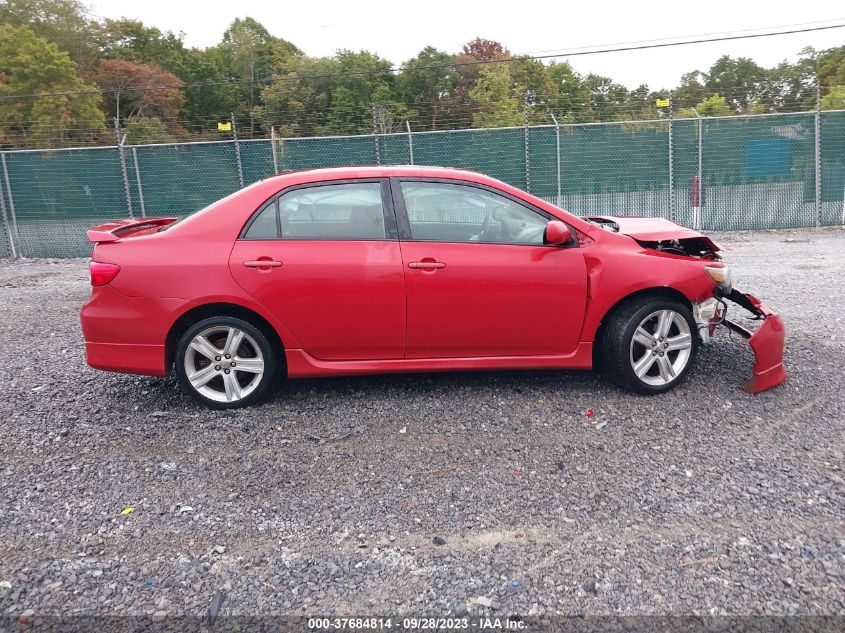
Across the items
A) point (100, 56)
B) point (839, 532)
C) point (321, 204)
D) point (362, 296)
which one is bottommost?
point (839, 532)

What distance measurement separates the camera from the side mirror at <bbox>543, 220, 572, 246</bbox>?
4551 millimetres

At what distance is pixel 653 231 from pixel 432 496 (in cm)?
275

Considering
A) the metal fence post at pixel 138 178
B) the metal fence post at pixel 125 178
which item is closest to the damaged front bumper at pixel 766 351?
the metal fence post at pixel 138 178

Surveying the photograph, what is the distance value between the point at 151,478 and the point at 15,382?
2459 millimetres

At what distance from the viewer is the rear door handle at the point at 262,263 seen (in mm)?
4500

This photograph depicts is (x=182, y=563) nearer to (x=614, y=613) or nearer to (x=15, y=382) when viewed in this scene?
(x=614, y=613)

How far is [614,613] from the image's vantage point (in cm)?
262

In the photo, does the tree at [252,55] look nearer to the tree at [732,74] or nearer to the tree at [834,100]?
the tree at [732,74]

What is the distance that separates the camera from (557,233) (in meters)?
4.55

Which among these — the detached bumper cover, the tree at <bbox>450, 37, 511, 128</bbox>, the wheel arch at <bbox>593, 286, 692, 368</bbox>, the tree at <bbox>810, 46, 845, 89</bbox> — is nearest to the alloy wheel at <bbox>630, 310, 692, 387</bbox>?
the wheel arch at <bbox>593, 286, 692, 368</bbox>

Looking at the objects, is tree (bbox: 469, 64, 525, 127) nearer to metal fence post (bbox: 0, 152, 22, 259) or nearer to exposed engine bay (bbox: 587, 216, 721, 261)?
metal fence post (bbox: 0, 152, 22, 259)

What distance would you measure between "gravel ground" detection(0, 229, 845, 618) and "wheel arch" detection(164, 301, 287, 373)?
1.49 feet

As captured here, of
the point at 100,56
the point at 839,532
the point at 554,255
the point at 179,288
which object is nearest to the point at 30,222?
the point at 179,288

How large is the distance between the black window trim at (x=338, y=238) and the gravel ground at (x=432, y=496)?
113 centimetres
